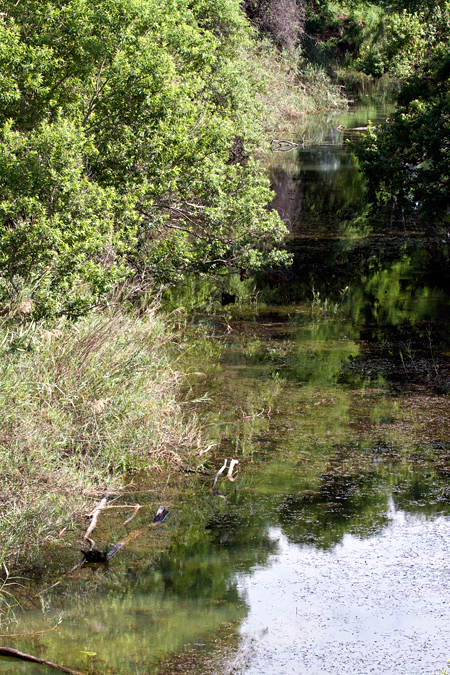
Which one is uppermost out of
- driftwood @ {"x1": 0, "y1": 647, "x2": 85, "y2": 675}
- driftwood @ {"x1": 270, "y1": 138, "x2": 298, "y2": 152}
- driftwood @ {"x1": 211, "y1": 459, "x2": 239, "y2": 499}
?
driftwood @ {"x1": 0, "y1": 647, "x2": 85, "y2": 675}

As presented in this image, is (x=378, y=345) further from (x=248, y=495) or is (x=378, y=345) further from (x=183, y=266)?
(x=248, y=495)

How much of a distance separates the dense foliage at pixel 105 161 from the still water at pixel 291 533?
1.80m

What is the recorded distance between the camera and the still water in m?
5.41

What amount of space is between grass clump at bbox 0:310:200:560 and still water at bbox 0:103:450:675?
34cm

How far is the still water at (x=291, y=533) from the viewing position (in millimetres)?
5406

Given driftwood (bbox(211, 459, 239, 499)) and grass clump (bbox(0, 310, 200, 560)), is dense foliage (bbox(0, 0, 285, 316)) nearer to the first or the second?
grass clump (bbox(0, 310, 200, 560))

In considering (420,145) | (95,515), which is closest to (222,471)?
(95,515)

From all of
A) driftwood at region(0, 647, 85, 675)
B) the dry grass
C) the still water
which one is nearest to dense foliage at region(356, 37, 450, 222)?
the still water

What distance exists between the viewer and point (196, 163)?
11.8m

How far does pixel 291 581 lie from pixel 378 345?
6449mm

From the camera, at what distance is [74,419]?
24.5ft

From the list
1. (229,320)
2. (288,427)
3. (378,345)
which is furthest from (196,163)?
(288,427)

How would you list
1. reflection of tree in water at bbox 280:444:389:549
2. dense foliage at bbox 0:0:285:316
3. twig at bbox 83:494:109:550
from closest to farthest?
twig at bbox 83:494:109:550 → reflection of tree in water at bbox 280:444:389:549 → dense foliage at bbox 0:0:285:316

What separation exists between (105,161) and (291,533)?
5596 millimetres
